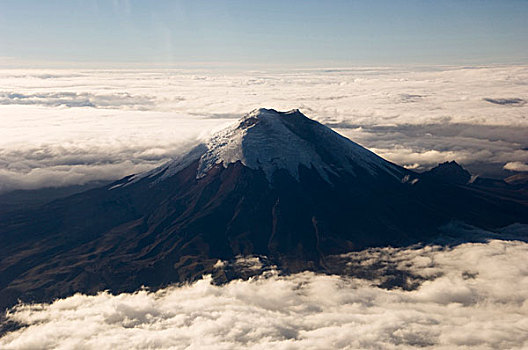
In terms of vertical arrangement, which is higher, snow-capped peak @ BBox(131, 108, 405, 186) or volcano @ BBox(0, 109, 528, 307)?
snow-capped peak @ BBox(131, 108, 405, 186)

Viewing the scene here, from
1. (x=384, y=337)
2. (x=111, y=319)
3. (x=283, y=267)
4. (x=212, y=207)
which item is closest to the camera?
(x=384, y=337)

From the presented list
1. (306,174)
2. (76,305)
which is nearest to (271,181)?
(306,174)

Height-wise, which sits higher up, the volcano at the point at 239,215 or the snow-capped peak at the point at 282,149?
the snow-capped peak at the point at 282,149

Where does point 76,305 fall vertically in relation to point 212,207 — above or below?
below

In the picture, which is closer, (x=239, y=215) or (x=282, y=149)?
(x=239, y=215)

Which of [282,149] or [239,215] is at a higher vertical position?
[282,149]

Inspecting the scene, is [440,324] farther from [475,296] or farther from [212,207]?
[212,207]

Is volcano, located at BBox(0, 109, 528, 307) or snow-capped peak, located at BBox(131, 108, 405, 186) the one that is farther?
snow-capped peak, located at BBox(131, 108, 405, 186)

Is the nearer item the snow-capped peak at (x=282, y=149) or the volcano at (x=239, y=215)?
the volcano at (x=239, y=215)
